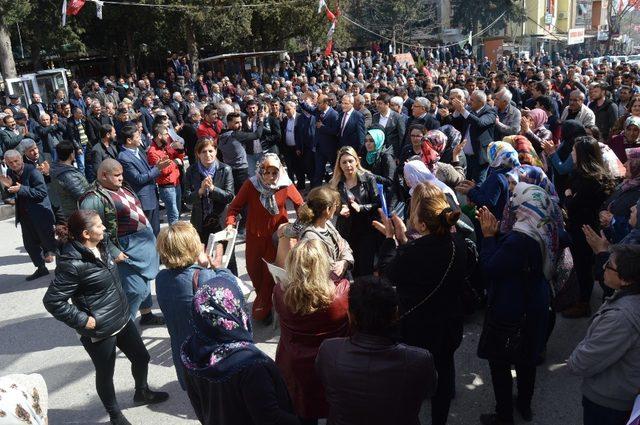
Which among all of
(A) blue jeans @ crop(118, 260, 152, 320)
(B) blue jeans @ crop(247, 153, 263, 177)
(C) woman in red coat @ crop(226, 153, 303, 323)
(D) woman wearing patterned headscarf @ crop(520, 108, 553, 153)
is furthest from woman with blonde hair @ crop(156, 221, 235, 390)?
(B) blue jeans @ crop(247, 153, 263, 177)

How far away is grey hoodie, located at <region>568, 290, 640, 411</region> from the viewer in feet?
8.21

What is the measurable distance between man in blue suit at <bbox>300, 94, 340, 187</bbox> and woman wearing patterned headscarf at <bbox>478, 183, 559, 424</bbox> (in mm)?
5446

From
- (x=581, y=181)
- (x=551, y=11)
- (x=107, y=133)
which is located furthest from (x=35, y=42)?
(x=551, y=11)

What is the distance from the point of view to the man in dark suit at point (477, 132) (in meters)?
7.23

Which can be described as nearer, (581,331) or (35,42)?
(581,331)

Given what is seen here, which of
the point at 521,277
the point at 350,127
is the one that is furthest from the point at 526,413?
the point at 350,127

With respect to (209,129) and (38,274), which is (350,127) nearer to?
(209,129)

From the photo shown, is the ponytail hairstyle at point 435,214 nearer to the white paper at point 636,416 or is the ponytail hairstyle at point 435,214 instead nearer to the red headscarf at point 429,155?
the white paper at point 636,416

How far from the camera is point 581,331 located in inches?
183

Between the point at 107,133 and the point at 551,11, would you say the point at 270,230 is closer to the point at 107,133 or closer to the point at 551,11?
the point at 107,133

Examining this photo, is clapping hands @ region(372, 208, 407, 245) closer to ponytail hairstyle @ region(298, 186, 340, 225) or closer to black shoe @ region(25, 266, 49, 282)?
ponytail hairstyle @ region(298, 186, 340, 225)

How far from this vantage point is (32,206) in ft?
22.2

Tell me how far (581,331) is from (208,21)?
2477 centimetres

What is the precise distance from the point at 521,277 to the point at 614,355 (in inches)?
29.8
